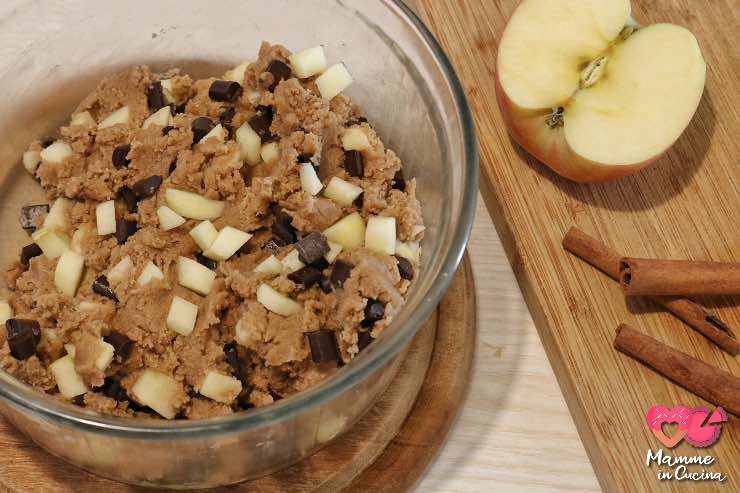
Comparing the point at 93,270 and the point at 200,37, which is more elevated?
the point at 200,37

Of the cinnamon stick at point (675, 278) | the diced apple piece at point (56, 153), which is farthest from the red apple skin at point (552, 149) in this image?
the diced apple piece at point (56, 153)

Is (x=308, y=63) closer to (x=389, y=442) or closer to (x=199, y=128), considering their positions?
(x=199, y=128)

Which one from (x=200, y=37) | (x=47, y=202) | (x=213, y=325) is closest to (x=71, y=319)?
(x=213, y=325)

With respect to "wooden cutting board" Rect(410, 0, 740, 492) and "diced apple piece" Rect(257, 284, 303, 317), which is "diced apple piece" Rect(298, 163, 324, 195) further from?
"wooden cutting board" Rect(410, 0, 740, 492)

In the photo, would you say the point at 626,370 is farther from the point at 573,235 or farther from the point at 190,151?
the point at 190,151

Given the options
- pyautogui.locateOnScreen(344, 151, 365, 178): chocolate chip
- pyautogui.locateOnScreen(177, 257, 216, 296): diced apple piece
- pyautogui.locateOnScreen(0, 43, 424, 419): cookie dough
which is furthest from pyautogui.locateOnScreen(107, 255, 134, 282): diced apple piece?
pyautogui.locateOnScreen(344, 151, 365, 178): chocolate chip

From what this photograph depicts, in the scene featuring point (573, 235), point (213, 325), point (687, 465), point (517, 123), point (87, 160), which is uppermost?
point (87, 160)
